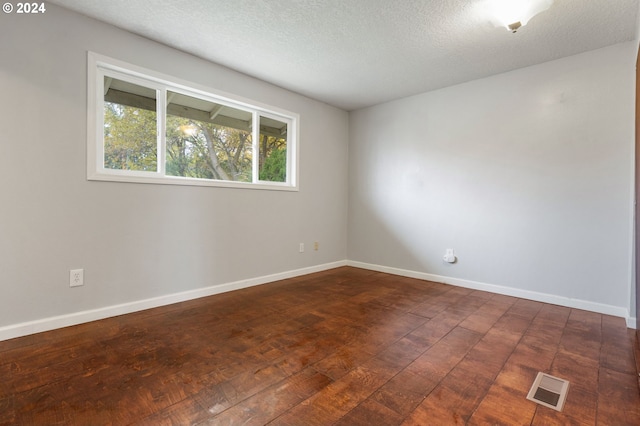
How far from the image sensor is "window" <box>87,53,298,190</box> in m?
2.51

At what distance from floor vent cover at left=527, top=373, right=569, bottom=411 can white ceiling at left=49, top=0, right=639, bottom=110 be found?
8.07 feet

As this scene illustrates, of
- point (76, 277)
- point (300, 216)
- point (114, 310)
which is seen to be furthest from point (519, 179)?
point (76, 277)

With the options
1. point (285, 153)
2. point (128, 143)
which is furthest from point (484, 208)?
point (128, 143)

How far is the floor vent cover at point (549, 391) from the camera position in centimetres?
147

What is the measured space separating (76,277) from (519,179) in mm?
4176

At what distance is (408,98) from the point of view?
4.06 meters

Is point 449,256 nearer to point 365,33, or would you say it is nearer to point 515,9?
point 515,9

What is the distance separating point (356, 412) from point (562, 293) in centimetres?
271

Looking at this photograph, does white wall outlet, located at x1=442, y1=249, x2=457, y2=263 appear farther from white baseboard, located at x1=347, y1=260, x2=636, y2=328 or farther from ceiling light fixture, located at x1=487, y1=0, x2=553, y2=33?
ceiling light fixture, located at x1=487, y1=0, x2=553, y2=33

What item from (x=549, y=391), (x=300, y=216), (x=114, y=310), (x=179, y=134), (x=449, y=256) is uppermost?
(x=179, y=134)

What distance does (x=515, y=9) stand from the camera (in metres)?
2.12

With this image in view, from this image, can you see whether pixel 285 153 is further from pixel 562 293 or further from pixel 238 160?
pixel 562 293

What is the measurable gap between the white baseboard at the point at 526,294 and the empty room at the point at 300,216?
23 millimetres

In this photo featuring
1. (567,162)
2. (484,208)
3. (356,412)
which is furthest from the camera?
(484,208)
